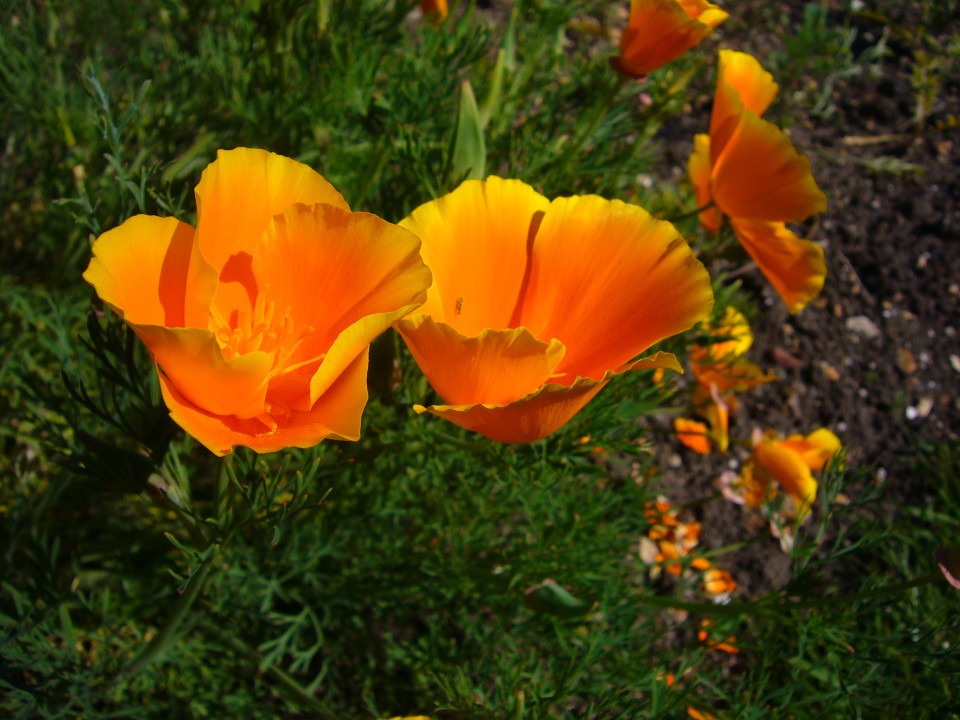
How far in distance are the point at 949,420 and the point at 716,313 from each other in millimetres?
1496

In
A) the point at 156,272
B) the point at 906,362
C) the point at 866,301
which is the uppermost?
the point at 156,272

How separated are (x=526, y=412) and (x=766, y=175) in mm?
774

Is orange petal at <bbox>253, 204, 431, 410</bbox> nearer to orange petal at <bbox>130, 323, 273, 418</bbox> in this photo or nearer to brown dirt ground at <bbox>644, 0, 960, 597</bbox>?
orange petal at <bbox>130, 323, 273, 418</bbox>

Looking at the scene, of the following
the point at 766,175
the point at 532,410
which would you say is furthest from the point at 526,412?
the point at 766,175

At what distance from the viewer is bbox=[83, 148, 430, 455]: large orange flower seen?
80 cm

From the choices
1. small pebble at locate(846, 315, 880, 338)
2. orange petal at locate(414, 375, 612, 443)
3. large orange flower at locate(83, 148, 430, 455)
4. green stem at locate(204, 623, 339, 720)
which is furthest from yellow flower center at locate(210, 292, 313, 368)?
small pebble at locate(846, 315, 880, 338)

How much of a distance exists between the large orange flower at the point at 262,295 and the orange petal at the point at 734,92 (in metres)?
0.80

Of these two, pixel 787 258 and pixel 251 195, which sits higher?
pixel 251 195

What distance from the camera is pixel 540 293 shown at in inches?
45.3

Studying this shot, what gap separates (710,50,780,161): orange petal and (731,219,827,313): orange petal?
0.18 m

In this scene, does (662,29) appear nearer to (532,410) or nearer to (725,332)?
(725,332)

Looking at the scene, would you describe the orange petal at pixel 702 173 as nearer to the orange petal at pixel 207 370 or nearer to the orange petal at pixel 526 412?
the orange petal at pixel 526 412

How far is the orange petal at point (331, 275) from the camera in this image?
2.89ft

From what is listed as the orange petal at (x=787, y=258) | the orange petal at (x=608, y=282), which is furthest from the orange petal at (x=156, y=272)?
the orange petal at (x=787, y=258)
